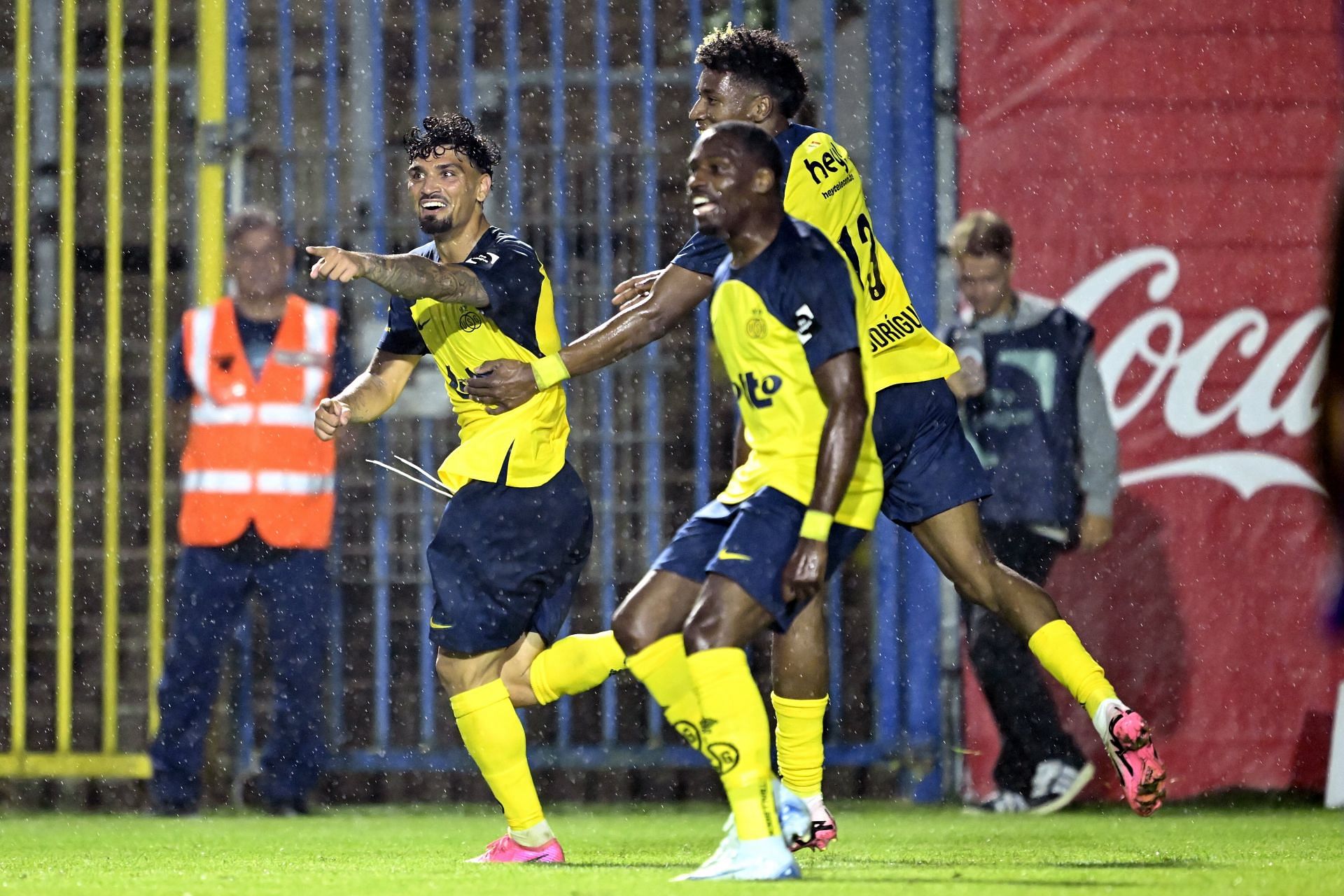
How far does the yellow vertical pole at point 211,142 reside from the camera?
7.20 metres

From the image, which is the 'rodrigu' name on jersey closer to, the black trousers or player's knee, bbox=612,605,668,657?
player's knee, bbox=612,605,668,657

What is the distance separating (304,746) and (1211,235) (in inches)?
136

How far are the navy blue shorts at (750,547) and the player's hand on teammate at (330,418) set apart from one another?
3.37ft

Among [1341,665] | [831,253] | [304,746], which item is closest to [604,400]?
[304,746]

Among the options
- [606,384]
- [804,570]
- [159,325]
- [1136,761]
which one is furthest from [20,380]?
[1136,761]

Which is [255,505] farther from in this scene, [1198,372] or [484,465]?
[1198,372]

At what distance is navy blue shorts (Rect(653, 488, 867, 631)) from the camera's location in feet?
13.5

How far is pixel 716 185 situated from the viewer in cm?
429

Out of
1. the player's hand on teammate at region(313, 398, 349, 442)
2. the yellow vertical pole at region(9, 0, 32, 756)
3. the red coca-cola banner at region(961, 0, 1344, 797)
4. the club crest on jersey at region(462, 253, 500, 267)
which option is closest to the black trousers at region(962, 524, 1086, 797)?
the red coca-cola banner at region(961, 0, 1344, 797)

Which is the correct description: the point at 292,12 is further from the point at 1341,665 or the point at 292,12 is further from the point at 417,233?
the point at 1341,665

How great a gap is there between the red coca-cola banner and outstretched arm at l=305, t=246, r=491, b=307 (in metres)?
2.56

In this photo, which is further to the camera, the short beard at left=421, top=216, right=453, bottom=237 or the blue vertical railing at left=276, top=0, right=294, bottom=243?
the blue vertical railing at left=276, top=0, right=294, bottom=243

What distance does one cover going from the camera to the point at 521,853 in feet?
16.1

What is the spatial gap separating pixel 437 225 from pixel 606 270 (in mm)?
2266
